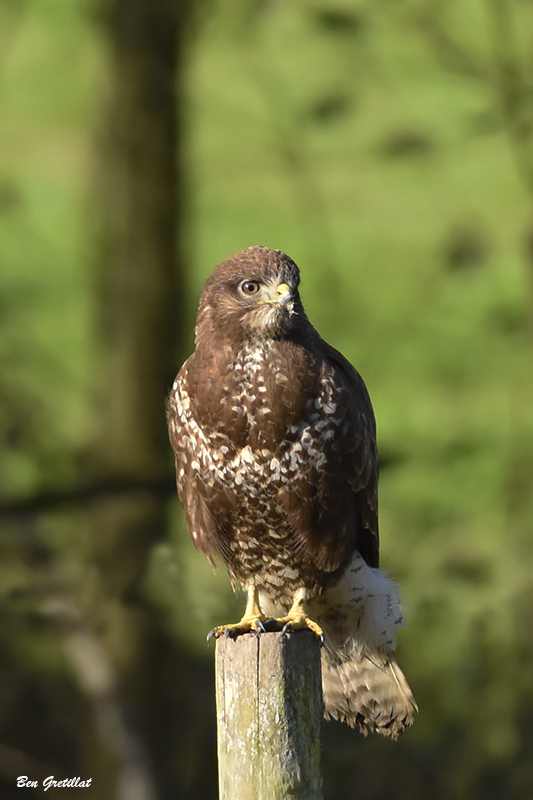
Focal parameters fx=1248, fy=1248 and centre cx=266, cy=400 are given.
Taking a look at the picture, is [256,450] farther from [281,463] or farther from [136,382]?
[136,382]

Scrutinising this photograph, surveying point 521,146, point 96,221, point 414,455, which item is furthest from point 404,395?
point 96,221

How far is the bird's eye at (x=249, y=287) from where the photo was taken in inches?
140

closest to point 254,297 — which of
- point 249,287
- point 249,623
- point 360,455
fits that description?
point 249,287

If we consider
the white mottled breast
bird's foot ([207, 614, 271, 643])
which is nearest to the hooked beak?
the white mottled breast

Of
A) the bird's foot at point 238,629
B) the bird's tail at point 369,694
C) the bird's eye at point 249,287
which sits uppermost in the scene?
the bird's eye at point 249,287

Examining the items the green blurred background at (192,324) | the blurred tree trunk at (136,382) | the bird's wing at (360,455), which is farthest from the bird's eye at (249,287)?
the blurred tree trunk at (136,382)

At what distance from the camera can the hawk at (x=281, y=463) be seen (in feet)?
11.7

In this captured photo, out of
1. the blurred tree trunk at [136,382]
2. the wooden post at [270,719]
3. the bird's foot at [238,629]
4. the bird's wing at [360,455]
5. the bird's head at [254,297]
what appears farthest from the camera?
the blurred tree trunk at [136,382]

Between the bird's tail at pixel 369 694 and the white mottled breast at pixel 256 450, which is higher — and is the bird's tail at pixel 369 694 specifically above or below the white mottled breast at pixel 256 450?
below

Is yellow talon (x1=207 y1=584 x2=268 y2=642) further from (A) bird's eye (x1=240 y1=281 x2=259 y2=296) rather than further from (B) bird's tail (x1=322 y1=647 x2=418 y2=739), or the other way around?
(A) bird's eye (x1=240 y1=281 x2=259 y2=296)

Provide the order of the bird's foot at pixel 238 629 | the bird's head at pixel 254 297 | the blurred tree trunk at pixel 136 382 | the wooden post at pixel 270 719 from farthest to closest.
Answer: the blurred tree trunk at pixel 136 382
the bird's head at pixel 254 297
the bird's foot at pixel 238 629
the wooden post at pixel 270 719

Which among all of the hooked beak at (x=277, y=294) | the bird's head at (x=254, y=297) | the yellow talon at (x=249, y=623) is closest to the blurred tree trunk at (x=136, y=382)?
the yellow talon at (x=249, y=623)

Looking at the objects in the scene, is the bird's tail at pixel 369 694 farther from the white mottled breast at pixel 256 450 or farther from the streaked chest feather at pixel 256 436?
the streaked chest feather at pixel 256 436

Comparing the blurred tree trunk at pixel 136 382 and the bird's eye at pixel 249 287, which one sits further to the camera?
the blurred tree trunk at pixel 136 382
